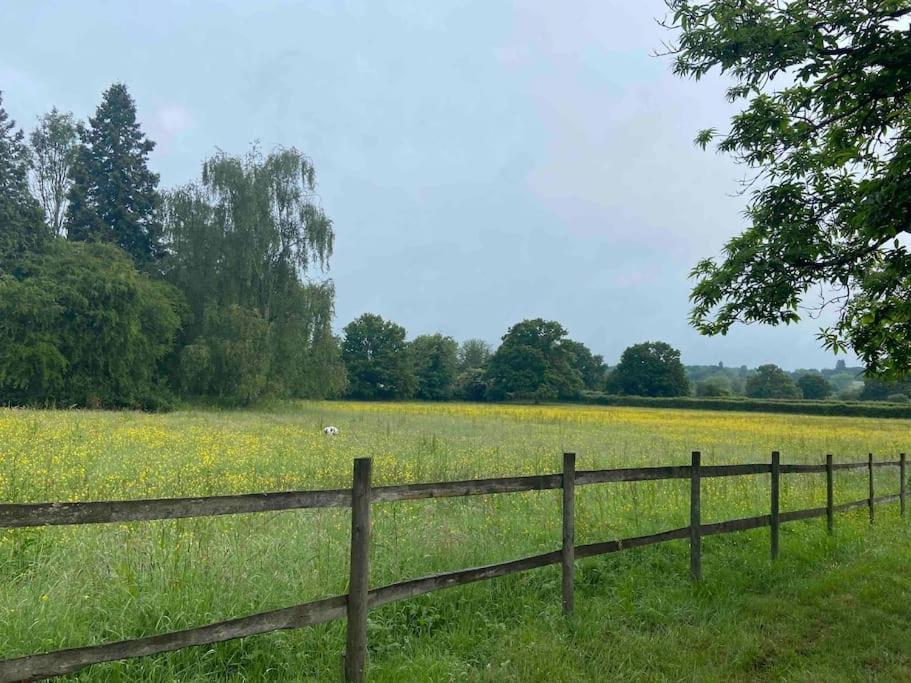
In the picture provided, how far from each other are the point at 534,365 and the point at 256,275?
52.0 m

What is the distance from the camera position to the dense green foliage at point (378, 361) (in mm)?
80562

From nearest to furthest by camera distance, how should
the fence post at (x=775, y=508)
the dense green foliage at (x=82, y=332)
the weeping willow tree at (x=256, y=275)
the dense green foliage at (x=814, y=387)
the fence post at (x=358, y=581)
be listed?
the fence post at (x=358, y=581), the fence post at (x=775, y=508), the dense green foliage at (x=82, y=332), the weeping willow tree at (x=256, y=275), the dense green foliage at (x=814, y=387)

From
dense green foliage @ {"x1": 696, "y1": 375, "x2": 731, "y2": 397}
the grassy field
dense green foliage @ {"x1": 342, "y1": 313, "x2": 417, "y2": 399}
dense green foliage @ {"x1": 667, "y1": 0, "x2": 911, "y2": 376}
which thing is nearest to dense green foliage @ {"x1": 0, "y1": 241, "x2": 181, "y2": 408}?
the grassy field

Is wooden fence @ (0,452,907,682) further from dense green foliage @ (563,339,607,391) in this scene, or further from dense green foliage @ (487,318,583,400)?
dense green foliage @ (563,339,607,391)

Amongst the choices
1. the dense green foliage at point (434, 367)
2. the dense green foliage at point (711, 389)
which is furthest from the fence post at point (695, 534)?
the dense green foliage at point (711, 389)

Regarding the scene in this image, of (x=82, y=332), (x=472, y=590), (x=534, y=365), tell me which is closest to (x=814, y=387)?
(x=534, y=365)

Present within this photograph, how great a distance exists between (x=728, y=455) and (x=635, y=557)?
1473 centimetres

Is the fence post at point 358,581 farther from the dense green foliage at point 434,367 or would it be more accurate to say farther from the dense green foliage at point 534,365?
the dense green foliage at point 434,367

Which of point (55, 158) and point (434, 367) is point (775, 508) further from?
point (434, 367)

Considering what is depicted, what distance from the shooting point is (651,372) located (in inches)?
3740

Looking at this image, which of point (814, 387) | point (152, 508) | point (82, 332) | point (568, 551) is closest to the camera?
point (152, 508)

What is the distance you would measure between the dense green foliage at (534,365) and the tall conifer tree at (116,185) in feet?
158

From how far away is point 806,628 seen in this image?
198 inches

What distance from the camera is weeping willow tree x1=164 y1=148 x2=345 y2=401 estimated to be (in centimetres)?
3378
